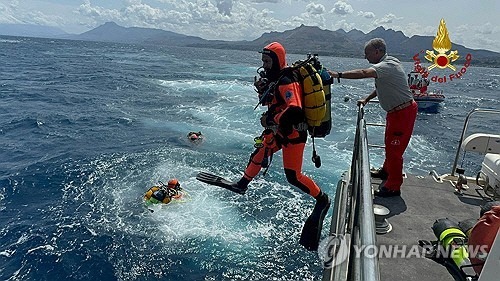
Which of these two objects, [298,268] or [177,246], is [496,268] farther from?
[177,246]

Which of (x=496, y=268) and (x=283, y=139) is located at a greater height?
(x=496, y=268)

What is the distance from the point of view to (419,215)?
4930mm

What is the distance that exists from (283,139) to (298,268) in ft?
22.6

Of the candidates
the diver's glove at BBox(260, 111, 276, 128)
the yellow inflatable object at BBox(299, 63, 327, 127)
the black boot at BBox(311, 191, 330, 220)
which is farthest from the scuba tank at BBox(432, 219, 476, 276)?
the diver's glove at BBox(260, 111, 276, 128)

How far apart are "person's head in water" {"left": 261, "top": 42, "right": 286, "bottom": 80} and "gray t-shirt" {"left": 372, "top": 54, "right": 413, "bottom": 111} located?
1.29 meters

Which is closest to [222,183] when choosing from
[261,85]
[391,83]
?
[261,85]

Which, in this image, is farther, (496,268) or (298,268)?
(298,268)

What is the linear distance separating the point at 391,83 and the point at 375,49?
1.73 feet

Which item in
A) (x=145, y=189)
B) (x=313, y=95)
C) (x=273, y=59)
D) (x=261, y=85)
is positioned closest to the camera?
(x=313, y=95)

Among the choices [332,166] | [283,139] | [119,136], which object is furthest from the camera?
[119,136]

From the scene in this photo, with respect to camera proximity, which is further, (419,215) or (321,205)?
(321,205)

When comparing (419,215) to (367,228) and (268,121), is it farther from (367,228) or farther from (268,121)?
(367,228)

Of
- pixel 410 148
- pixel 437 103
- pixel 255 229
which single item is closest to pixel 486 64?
pixel 437 103

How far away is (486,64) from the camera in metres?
199
